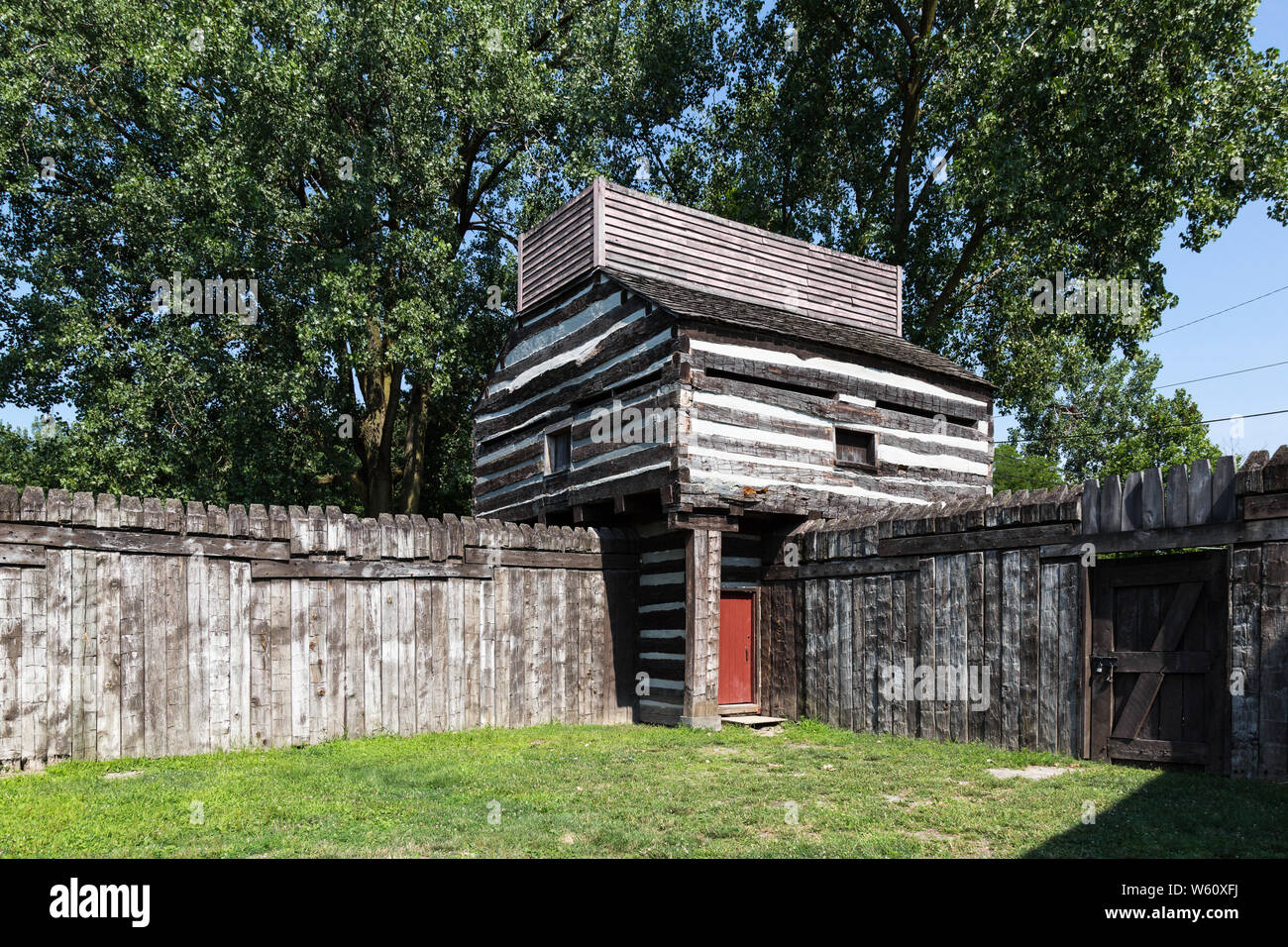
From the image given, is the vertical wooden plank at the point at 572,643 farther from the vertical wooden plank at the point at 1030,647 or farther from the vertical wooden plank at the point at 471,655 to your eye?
the vertical wooden plank at the point at 1030,647

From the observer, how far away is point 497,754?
10.5 metres

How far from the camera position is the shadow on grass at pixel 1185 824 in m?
6.19

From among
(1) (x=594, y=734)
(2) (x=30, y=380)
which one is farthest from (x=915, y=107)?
(2) (x=30, y=380)

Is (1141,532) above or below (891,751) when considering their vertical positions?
above

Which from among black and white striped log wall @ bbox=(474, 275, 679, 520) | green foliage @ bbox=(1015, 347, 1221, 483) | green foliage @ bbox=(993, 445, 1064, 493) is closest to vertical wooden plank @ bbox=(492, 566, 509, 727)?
black and white striped log wall @ bbox=(474, 275, 679, 520)

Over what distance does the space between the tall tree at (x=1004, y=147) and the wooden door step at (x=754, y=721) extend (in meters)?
13.8

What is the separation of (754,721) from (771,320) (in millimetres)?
6680

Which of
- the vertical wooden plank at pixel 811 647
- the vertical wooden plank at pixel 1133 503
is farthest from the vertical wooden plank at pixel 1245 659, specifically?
the vertical wooden plank at pixel 811 647

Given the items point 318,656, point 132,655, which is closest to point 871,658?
point 318,656

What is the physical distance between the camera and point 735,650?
49.5 ft

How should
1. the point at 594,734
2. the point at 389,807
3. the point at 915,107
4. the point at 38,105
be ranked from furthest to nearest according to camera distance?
the point at 915,107 → the point at 38,105 → the point at 594,734 → the point at 389,807

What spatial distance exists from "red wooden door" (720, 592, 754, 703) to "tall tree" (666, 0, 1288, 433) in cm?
1228

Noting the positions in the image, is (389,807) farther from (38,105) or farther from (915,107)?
(915,107)

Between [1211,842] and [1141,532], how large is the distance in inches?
154
